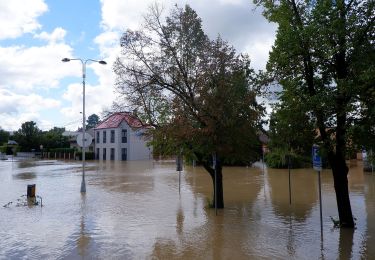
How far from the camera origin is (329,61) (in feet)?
38.9

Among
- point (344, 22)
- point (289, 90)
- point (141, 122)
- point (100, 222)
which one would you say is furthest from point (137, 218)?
point (344, 22)

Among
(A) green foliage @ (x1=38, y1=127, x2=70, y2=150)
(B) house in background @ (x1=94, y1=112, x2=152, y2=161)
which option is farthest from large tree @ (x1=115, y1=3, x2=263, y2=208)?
(A) green foliage @ (x1=38, y1=127, x2=70, y2=150)

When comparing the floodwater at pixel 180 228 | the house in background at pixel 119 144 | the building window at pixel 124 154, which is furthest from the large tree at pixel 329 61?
the building window at pixel 124 154

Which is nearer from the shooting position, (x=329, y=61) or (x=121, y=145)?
(x=329, y=61)

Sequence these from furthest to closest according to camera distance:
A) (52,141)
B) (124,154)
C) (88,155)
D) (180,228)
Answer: (52,141), (88,155), (124,154), (180,228)

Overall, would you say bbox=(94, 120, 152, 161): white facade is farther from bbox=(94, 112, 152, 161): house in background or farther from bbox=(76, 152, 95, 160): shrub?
bbox=(76, 152, 95, 160): shrub

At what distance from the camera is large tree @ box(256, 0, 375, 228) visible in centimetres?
1088

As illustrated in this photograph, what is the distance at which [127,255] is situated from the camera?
970 centimetres

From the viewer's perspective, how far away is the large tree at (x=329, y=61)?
10.9 meters

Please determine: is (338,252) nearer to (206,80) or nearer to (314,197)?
(206,80)

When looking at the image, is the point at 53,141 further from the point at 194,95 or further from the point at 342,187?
the point at 342,187

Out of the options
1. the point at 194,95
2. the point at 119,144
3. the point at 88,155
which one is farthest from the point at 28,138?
the point at 194,95

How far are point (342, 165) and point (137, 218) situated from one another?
23.6 feet

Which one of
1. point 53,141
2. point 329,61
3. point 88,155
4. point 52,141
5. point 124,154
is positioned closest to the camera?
point 329,61
